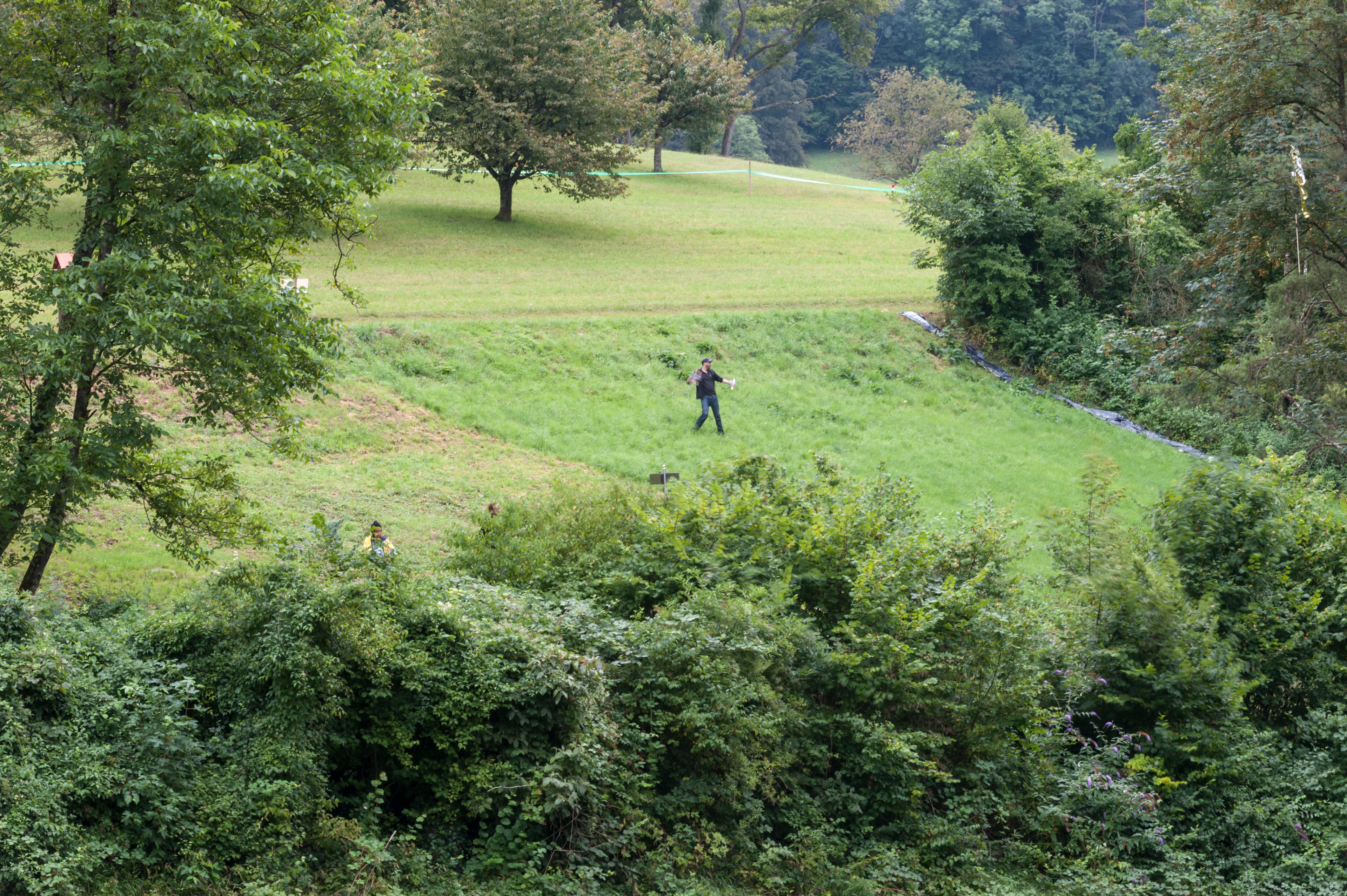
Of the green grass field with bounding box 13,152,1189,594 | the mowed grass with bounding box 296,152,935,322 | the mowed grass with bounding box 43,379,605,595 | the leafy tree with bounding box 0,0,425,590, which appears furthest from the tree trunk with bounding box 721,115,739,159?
the leafy tree with bounding box 0,0,425,590

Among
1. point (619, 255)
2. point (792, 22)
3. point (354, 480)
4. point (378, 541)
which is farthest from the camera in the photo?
point (792, 22)

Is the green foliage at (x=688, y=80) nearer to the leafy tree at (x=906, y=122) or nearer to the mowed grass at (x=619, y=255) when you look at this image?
the mowed grass at (x=619, y=255)

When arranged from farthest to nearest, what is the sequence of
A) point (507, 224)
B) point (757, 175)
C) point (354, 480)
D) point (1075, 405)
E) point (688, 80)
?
point (757, 175) < point (688, 80) < point (507, 224) < point (1075, 405) < point (354, 480)

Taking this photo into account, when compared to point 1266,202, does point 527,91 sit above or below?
above

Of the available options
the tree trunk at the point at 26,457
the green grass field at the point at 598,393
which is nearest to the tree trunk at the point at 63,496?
the tree trunk at the point at 26,457

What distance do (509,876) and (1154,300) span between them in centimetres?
2747

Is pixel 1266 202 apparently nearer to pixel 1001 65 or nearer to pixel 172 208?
pixel 172 208

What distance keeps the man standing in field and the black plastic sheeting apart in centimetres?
967

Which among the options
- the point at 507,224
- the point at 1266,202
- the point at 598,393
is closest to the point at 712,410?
the point at 598,393

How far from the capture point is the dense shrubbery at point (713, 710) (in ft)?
23.7

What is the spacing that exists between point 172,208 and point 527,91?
2558cm

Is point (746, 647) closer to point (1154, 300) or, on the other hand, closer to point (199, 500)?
point (199, 500)

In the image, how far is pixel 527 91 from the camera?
112ft

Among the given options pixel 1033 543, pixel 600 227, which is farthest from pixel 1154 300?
pixel 600 227
